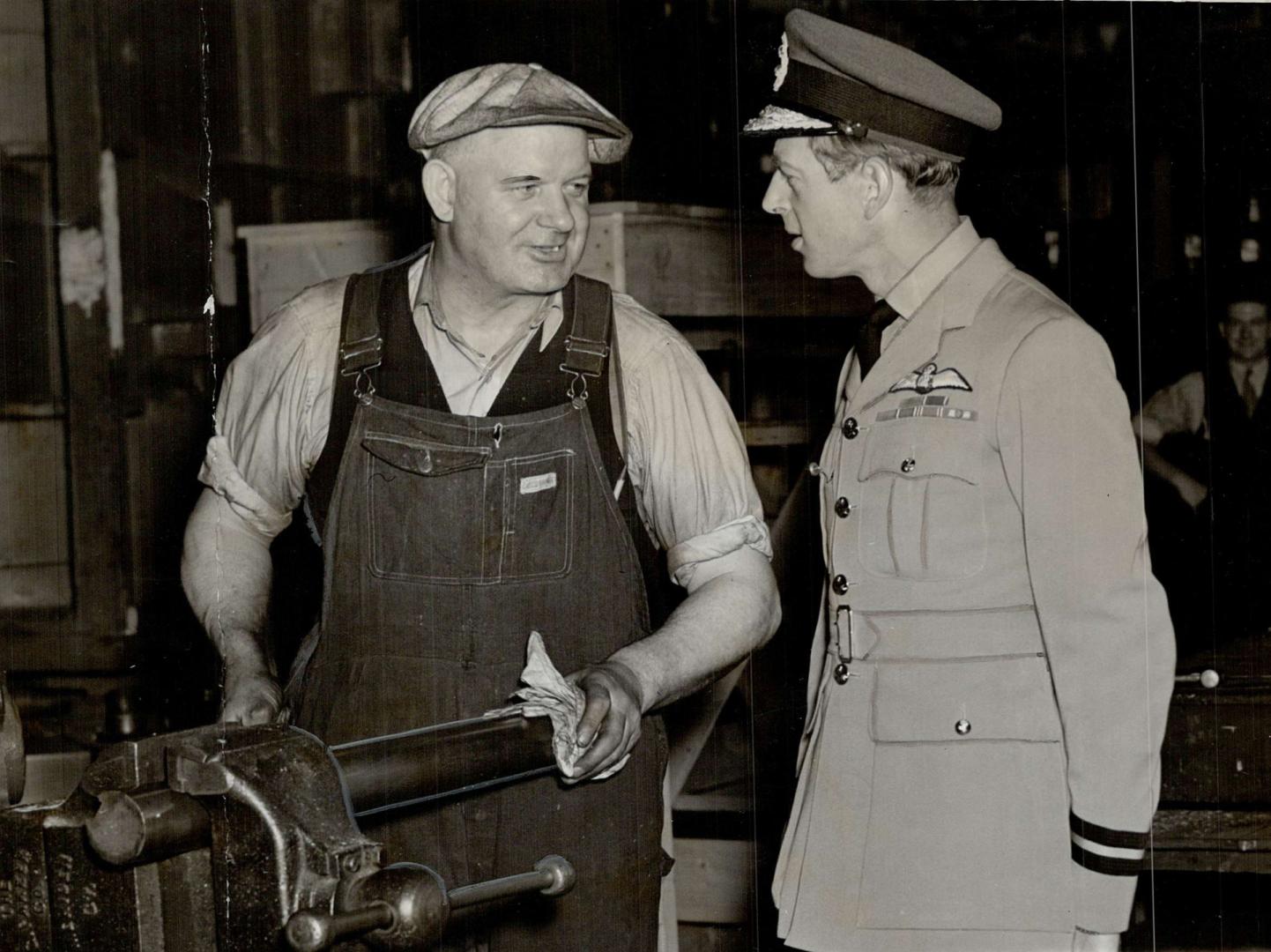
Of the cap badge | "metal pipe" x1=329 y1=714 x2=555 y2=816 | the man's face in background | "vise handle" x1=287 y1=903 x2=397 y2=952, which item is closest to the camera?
"vise handle" x1=287 y1=903 x2=397 y2=952

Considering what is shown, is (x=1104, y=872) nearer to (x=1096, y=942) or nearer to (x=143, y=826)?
(x=1096, y=942)

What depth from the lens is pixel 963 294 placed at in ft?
5.57

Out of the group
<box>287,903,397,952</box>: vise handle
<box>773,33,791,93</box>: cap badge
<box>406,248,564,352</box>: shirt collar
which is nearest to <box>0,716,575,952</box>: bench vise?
<box>287,903,397,952</box>: vise handle

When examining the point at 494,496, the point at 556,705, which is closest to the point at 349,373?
the point at 494,496

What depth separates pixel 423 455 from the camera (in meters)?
1.85

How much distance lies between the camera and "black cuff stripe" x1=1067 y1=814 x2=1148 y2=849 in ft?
5.14

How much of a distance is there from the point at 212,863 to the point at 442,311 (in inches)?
40.8

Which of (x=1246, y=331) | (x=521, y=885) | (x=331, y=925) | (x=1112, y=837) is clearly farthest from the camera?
(x=1246, y=331)

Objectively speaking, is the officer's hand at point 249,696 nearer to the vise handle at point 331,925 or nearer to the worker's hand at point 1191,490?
the vise handle at point 331,925

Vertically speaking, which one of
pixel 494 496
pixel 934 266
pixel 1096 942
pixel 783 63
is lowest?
pixel 1096 942

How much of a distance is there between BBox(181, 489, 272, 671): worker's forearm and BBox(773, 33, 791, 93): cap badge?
844 millimetres

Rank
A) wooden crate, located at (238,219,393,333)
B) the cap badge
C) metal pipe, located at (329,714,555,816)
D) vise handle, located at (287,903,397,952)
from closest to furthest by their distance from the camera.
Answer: vise handle, located at (287,903,397,952)
metal pipe, located at (329,714,555,816)
the cap badge
wooden crate, located at (238,219,393,333)

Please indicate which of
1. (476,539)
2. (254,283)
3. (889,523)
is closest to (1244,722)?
(889,523)

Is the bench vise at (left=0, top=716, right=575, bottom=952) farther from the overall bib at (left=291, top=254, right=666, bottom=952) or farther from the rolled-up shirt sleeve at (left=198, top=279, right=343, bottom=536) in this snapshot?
the rolled-up shirt sleeve at (left=198, top=279, right=343, bottom=536)
